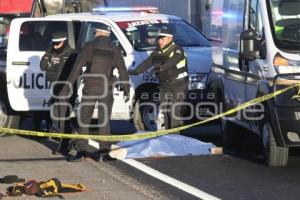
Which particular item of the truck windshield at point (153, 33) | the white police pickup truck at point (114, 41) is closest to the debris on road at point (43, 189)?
the white police pickup truck at point (114, 41)

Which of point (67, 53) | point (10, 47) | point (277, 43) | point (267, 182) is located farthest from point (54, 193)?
point (10, 47)

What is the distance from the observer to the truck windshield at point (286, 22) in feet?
29.3

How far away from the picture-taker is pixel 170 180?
9008 millimetres

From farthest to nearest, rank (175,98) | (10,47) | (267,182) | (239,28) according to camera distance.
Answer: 1. (10,47)
2. (175,98)
3. (239,28)
4. (267,182)

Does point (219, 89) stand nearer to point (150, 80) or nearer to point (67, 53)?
point (150, 80)

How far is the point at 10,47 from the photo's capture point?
12.6 m

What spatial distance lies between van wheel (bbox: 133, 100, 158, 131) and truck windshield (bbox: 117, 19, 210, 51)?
931mm

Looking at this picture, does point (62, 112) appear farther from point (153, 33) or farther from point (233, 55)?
point (233, 55)

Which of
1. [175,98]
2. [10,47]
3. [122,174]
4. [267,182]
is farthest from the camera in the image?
[10,47]

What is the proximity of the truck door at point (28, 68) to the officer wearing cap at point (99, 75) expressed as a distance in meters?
2.15

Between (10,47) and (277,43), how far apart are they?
5236 millimetres

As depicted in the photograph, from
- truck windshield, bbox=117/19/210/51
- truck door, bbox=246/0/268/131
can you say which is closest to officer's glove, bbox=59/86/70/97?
truck windshield, bbox=117/19/210/51

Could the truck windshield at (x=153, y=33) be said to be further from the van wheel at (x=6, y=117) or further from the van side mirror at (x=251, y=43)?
the van side mirror at (x=251, y=43)

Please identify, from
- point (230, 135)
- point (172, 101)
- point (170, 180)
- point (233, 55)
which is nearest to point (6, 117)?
point (172, 101)
